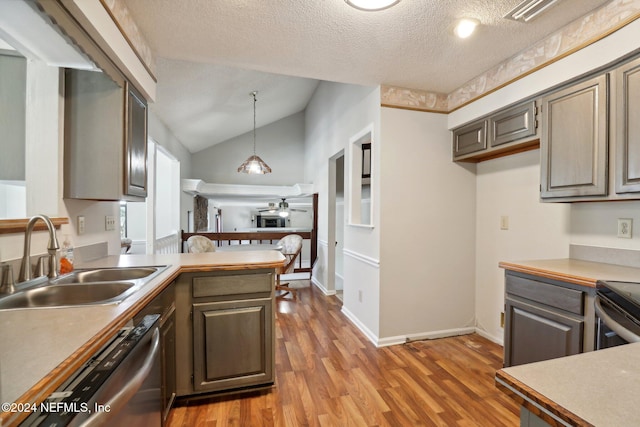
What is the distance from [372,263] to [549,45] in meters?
2.12

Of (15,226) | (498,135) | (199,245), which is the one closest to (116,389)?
(15,226)

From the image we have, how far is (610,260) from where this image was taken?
73.9 inches

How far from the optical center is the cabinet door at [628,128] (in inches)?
60.2

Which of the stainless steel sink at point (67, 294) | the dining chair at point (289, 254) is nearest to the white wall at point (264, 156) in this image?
the dining chair at point (289, 254)

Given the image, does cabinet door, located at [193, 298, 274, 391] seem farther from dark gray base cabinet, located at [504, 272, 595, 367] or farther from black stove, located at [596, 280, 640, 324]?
black stove, located at [596, 280, 640, 324]

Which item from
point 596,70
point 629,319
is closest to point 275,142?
point 596,70

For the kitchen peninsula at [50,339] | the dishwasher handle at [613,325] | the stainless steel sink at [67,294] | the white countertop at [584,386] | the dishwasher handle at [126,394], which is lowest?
the dishwasher handle at [126,394]

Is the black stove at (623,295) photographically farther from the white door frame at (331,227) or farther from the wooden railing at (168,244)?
the wooden railing at (168,244)

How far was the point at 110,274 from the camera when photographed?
1697 mm

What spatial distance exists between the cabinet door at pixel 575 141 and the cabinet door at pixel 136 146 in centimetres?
269

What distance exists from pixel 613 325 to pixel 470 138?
6.12ft

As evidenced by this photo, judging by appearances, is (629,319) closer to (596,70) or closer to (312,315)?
(596,70)

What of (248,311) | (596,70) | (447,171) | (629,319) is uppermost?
(596,70)

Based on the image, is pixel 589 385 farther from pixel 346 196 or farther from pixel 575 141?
pixel 346 196
